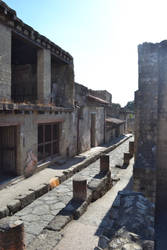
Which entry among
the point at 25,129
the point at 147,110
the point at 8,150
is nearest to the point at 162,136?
the point at 147,110

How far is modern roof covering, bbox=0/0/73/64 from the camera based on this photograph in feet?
23.9

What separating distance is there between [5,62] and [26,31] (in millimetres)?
2033

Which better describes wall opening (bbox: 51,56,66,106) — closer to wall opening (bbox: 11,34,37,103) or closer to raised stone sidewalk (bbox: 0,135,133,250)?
wall opening (bbox: 11,34,37,103)

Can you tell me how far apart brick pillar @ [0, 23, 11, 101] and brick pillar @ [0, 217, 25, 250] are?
212 inches

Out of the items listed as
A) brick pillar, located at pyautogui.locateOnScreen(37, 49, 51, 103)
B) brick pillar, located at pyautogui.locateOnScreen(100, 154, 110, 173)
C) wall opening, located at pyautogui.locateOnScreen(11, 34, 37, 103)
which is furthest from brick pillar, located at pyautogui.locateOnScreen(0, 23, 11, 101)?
brick pillar, located at pyautogui.locateOnScreen(100, 154, 110, 173)

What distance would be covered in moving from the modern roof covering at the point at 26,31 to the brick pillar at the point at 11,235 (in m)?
7.18

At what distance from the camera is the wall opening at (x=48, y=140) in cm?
993

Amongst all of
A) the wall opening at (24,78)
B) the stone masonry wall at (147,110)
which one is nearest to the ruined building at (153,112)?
the stone masonry wall at (147,110)

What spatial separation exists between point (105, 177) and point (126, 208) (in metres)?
5.35

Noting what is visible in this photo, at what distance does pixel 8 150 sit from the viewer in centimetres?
795

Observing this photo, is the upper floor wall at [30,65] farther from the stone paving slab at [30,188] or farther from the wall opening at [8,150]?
→ the stone paving slab at [30,188]

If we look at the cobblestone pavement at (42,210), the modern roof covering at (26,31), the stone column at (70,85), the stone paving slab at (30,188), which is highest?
the modern roof covering at (26,31)

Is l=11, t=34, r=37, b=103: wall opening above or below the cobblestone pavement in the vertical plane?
above

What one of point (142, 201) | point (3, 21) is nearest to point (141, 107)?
point (142, 201)
